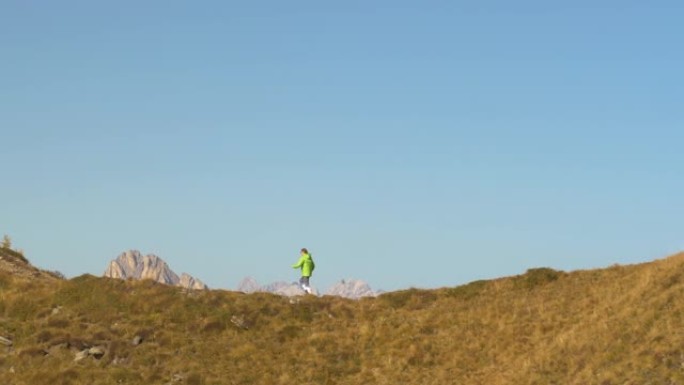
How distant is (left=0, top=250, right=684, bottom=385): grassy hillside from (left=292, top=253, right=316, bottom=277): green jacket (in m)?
2.03

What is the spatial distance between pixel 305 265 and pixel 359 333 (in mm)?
8683

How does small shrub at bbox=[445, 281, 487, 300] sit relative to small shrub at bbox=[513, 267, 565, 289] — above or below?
below

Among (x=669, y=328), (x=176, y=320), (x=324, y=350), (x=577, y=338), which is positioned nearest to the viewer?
(x=669, y=328)

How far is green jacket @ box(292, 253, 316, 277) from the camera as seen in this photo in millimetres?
45875

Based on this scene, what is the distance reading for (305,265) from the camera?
1816 inches

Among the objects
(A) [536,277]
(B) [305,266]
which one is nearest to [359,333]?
(B) [305,266]

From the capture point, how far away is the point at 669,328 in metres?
29.2

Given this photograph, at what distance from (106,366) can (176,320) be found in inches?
243

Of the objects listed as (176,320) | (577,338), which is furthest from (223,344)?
(577,338)

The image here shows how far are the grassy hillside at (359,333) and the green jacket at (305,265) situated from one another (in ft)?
6.65

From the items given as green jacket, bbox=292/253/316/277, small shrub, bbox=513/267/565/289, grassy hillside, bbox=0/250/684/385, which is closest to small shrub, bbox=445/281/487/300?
grassy hillside, bbox=0/250/684/385

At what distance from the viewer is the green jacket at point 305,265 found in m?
45.9

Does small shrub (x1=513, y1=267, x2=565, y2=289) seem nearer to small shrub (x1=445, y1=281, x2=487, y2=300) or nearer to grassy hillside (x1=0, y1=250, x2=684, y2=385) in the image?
grassy hillside (x1=0, y1=250, x2=684, y2=385)

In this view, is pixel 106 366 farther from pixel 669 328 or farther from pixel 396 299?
pixel 669 328
